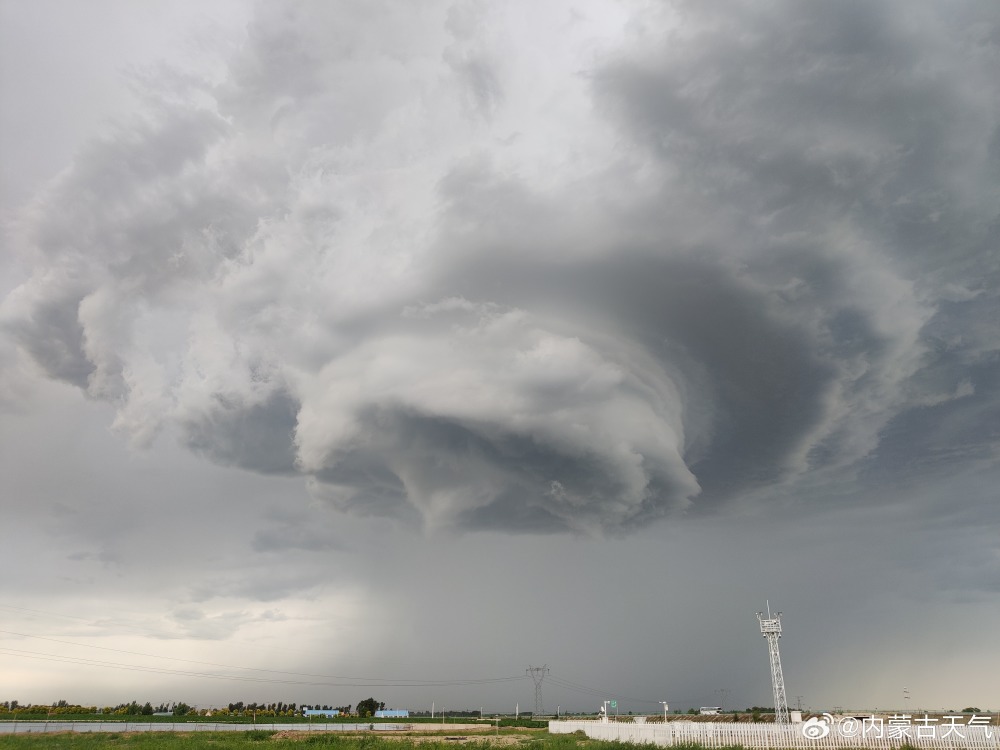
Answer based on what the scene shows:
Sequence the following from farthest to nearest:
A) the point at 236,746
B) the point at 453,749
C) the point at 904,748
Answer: the point at 236,746 → the point at 453,749 → the point at 904,748

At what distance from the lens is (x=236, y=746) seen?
A: 68.2 m

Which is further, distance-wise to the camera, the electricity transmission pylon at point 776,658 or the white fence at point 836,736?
the electricity transmission pylon at point 776,658

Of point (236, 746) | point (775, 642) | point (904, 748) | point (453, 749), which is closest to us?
point (904, 748)

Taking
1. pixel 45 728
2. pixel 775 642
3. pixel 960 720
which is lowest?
pixel 45 728

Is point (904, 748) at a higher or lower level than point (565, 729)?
higher

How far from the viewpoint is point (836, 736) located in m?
52.3

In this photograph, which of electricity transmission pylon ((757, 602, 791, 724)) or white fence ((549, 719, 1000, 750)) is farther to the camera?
electricity transmission pylon ((757, 602, 791, 724))

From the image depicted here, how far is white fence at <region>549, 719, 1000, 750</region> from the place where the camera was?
164ft

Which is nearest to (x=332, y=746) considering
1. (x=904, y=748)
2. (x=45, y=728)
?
(x=904, y=748)

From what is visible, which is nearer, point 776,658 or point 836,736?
point 836,736

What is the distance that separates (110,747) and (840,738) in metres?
72.2

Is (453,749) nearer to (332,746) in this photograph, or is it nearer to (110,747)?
(332,746)

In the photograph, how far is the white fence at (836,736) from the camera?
49938 mm

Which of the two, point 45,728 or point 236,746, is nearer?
point 236,746
